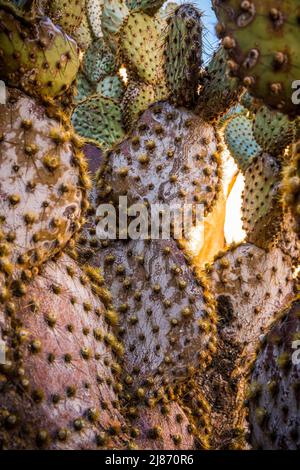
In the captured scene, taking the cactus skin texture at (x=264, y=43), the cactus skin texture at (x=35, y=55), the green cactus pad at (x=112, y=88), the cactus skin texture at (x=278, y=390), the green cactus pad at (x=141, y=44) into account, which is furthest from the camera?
the green cactus pad at (x=112, y=88)

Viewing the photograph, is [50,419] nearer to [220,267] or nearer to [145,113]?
[145,113]

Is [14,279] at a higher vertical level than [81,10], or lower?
lower

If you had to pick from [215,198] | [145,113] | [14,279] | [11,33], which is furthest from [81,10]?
[14,279]

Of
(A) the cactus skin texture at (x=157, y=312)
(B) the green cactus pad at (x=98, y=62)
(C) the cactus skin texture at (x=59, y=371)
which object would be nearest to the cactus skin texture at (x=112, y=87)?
(B) the green cactus pad at (x=98, y=62)

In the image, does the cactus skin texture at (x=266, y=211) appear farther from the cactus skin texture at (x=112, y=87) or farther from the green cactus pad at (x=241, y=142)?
the cactus skin texture at (x=112, y=87)

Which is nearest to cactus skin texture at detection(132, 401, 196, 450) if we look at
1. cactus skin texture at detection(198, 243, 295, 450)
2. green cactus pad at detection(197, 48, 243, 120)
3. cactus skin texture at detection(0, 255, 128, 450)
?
cactus skin texture at detection(0, 255, 128, 450)

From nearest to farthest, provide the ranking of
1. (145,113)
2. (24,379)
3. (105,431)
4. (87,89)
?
1. (24,379)
2. (105,431)
3. (145,113)
4. (87,89)

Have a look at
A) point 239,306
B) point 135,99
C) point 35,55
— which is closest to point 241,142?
point 135,99
